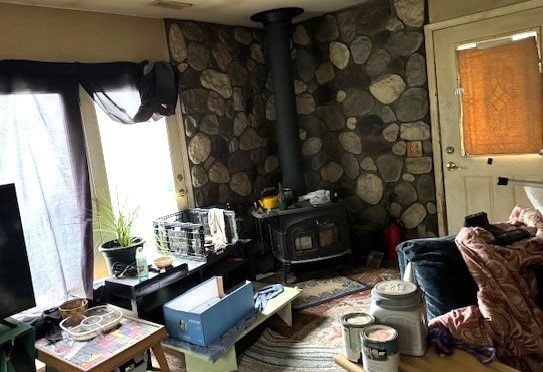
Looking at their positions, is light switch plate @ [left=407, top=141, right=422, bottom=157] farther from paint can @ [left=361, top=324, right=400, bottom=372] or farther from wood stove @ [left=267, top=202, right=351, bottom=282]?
paint can @ [left=361, top=324, right=400, bottom=372]

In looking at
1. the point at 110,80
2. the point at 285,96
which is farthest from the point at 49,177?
the point at 285,96

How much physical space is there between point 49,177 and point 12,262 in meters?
0.65

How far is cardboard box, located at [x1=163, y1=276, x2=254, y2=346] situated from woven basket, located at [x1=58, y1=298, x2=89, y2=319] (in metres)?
0.43

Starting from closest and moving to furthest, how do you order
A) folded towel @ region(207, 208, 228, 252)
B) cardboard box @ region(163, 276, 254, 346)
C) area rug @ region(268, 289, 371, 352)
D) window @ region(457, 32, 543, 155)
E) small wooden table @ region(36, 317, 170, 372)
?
small wooden table @ region(36, 317, 170, 372), cardboard box @ region(163, 276, 254, 346), area rug @ region(268, 289, 371, 352), window @ region(457, 32, 543, 155), folded towel @ region(207, 208, 228, 252)

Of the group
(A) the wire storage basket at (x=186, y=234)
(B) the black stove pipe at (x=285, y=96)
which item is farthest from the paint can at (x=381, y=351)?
(B) the black stove pipe at (x=285, y=96)

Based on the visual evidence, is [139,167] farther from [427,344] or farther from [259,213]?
[427,344]

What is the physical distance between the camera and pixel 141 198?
3.16 metres

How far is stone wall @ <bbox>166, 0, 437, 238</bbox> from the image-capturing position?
3.44 meters

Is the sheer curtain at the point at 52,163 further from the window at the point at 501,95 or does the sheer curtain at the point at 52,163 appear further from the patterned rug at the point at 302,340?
the window at the point at 501,95

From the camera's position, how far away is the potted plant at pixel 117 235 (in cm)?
269

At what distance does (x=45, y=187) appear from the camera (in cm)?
254

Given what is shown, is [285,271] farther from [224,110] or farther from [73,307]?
[73,307]

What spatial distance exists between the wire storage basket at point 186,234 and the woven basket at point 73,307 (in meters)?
0.67

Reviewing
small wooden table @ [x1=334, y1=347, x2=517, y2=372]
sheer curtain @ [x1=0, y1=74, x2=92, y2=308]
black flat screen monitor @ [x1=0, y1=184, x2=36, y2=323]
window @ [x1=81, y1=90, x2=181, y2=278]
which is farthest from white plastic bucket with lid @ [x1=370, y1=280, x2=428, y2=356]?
window @ [x1=81, y1=90, x2=181, y2=278]
